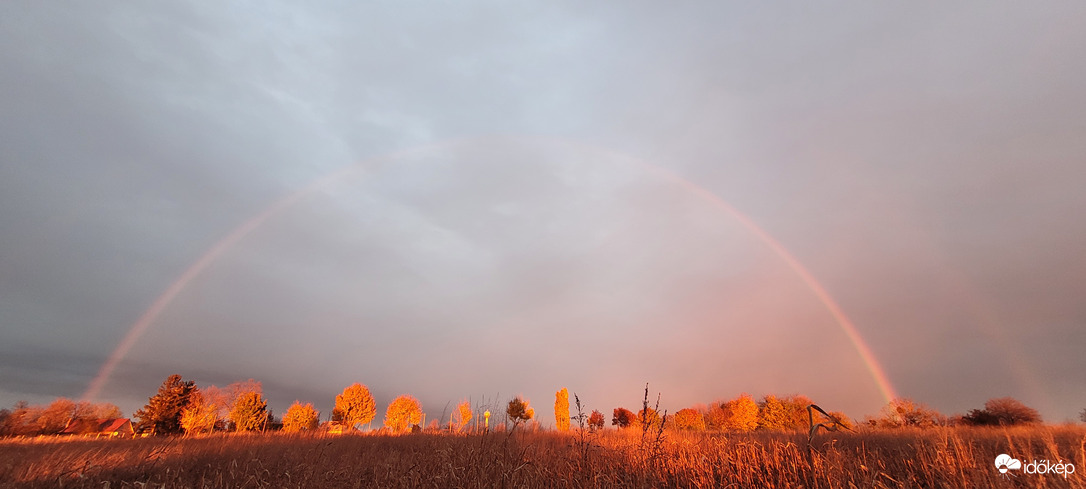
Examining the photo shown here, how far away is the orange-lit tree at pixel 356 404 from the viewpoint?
66088 millimetres

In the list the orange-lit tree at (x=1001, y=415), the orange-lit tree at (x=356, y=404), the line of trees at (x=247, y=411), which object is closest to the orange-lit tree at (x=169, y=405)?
the line of trees at (x=247, y=411)

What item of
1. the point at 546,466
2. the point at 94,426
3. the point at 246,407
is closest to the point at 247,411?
the point at 246,407

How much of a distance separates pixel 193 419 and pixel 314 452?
53.2 m

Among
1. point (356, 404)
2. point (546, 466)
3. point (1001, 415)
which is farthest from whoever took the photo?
point (356, 404)

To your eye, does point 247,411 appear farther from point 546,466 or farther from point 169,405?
point 546,466

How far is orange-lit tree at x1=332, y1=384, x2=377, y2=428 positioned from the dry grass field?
57408 millimetres

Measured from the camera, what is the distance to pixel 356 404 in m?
68.7

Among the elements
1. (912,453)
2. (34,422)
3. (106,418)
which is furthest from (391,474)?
(106,418)

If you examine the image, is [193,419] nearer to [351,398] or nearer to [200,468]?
[351,398]

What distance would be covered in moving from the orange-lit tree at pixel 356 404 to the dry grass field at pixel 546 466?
57.4 meters

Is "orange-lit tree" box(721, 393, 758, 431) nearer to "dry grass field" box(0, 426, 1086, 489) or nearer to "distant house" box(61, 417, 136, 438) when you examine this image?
"dry grass field" box(0, 426, 1086, 489)

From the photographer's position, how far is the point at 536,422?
13070mm

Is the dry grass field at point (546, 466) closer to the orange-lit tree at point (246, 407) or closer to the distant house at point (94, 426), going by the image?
the orange-lit tree at point (246, 407)

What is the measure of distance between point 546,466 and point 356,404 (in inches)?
2730
